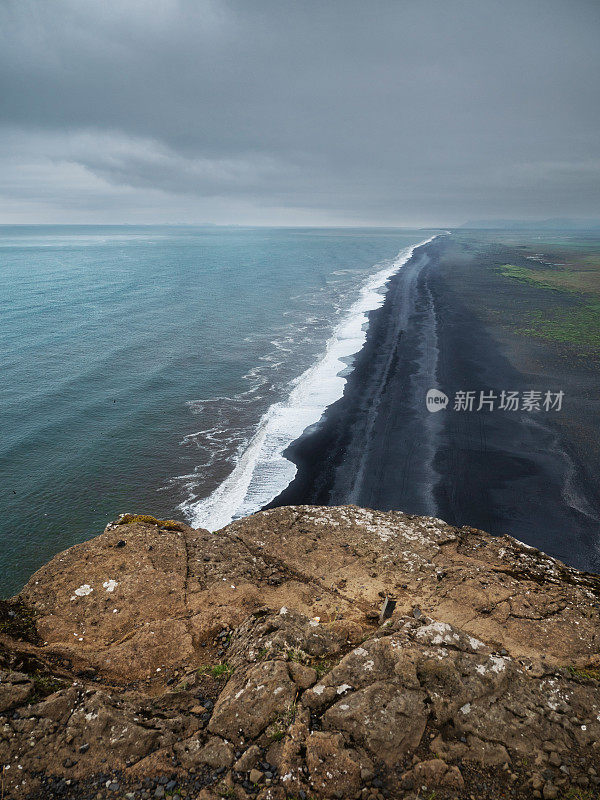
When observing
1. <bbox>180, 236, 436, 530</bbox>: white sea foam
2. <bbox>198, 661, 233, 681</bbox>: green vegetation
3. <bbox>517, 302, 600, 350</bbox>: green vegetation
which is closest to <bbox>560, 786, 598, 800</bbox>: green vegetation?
<bbox>198, 661, 233, 681</bbox>: green vegetation

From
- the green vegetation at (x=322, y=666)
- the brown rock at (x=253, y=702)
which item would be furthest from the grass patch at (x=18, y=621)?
the green vegetation at (x=322, y=666)

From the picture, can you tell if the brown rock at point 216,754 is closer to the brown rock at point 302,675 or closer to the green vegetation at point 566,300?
the brown rock at point 302,675

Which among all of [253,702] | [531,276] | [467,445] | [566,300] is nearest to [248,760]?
[253,702]

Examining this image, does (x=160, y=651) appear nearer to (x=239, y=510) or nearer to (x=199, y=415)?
(x=239, y=510)

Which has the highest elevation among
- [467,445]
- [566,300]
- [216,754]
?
[566,300]

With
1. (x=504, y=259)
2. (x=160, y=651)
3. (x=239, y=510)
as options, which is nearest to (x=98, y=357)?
(x=239, y=510)

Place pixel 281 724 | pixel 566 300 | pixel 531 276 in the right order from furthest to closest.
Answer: pixel 531 276 → pixel 566 300 → pixel 281 724

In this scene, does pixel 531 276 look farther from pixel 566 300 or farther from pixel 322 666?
pixel 322 666

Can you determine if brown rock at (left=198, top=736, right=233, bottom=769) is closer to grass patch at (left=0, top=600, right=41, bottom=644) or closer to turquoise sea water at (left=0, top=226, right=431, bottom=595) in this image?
grass patch at (left=0, top=600, right=41, bottom=644)
